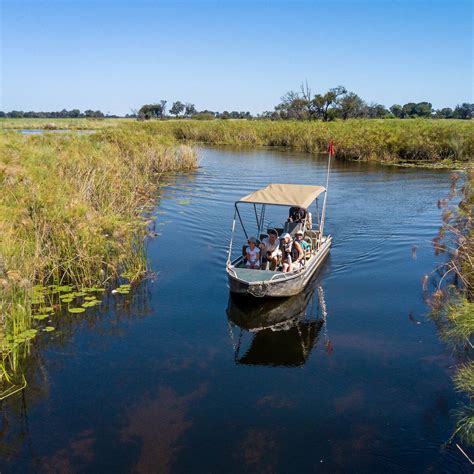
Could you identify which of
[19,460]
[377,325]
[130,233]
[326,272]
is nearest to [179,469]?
[19,460]

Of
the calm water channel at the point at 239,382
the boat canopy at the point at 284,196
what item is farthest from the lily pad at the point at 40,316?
the boat canopy at the point at 284,196

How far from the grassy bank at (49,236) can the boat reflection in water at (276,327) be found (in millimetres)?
3655

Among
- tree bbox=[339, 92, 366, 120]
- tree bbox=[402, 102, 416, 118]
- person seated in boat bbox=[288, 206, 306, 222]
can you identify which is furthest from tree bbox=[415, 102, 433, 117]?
person seated in boat bbox=[288, 206, 306, 222]

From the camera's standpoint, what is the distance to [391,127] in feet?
150

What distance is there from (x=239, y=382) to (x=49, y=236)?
685 centimetres

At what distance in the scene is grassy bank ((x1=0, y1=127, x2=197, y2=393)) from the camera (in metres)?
11.0

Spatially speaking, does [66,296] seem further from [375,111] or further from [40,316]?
[375,111]

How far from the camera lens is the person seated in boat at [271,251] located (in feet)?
47.8

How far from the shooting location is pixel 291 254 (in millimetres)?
15211

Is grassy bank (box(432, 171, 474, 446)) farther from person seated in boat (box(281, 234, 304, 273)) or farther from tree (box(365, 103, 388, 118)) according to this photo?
tree (box(365, 103, 388, 118))

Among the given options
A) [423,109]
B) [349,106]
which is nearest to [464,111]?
[423,109]

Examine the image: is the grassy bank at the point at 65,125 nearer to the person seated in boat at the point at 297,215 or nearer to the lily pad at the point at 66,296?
the person seated in boat at the point at 297,215

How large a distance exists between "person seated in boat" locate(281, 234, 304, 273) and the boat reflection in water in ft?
3.07

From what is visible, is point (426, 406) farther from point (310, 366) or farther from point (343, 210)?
point (343, 210)
